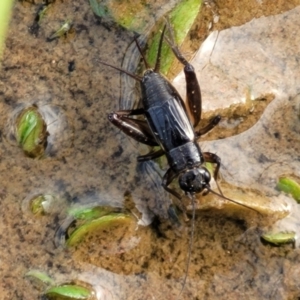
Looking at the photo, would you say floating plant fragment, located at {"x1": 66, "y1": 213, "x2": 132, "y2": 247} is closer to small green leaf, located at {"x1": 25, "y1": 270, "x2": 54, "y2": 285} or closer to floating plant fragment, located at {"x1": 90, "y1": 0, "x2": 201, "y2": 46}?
small green leaf, located at {"x1": 25, "y1": 270, "x2": 54, "y2": 285}

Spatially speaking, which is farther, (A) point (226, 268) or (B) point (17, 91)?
(B) point (17, 91)

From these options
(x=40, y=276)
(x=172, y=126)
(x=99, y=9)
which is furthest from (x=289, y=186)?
(x=99, y=9)

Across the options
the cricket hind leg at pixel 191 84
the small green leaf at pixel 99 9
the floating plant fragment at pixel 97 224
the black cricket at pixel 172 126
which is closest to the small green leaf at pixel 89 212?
the floating plant fragment at pixel 97 224

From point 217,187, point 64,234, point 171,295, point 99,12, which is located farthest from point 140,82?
point 171,295

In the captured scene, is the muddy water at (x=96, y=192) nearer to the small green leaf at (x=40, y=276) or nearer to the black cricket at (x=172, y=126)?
the small green leaf at (x=40, y=276)

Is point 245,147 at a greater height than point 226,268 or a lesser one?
greater

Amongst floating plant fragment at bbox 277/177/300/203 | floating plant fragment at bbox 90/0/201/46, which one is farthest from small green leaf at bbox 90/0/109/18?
floating plant fragment at bbox 277/177/300/203

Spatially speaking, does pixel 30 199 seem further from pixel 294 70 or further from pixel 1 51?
pixel 294 70
